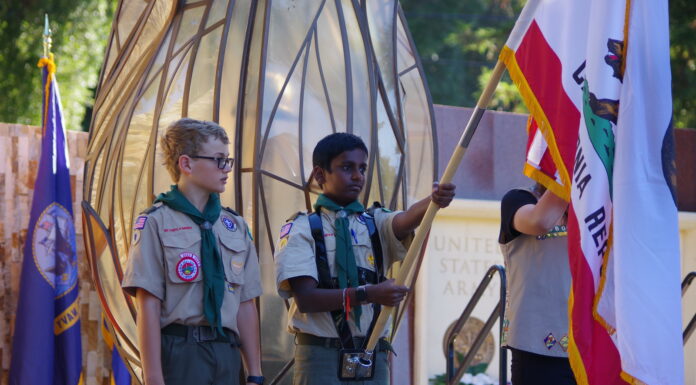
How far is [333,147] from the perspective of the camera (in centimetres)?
395

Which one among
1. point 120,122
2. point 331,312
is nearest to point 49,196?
point 120,122

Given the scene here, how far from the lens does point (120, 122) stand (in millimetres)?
4773

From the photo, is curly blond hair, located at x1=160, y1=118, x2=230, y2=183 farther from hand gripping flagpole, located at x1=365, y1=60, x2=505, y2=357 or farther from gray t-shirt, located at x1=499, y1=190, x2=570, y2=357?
gray t-shirt, located at x1=499, y1=190, x2=570, y2=357

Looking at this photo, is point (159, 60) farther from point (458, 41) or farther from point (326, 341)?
point (458, 41)

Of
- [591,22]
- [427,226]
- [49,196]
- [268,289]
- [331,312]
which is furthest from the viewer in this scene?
[49,196]

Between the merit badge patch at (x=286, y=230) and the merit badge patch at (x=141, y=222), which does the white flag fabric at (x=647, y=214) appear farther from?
the merit badge patch at (x=141, y=222)

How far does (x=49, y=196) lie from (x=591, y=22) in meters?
3.73

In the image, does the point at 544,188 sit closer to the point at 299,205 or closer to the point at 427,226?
the point at 427,226

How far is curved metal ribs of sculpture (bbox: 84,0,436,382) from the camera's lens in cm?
451

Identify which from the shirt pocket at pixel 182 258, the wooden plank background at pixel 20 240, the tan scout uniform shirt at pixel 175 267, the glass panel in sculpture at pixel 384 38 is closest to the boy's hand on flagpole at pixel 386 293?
the tan scout uniform shirt at pixel 175 267

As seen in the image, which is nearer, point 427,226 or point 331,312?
point 427,226

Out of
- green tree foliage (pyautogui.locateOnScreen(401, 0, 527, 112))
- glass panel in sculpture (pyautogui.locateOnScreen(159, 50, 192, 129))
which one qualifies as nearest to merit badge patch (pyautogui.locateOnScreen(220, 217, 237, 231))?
glass panel in sculpture (pyautogui.locateOnScreen(159, 50, 192, 129))

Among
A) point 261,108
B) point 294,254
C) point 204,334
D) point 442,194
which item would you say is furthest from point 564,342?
point 261,108

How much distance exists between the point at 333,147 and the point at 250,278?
582 mm
